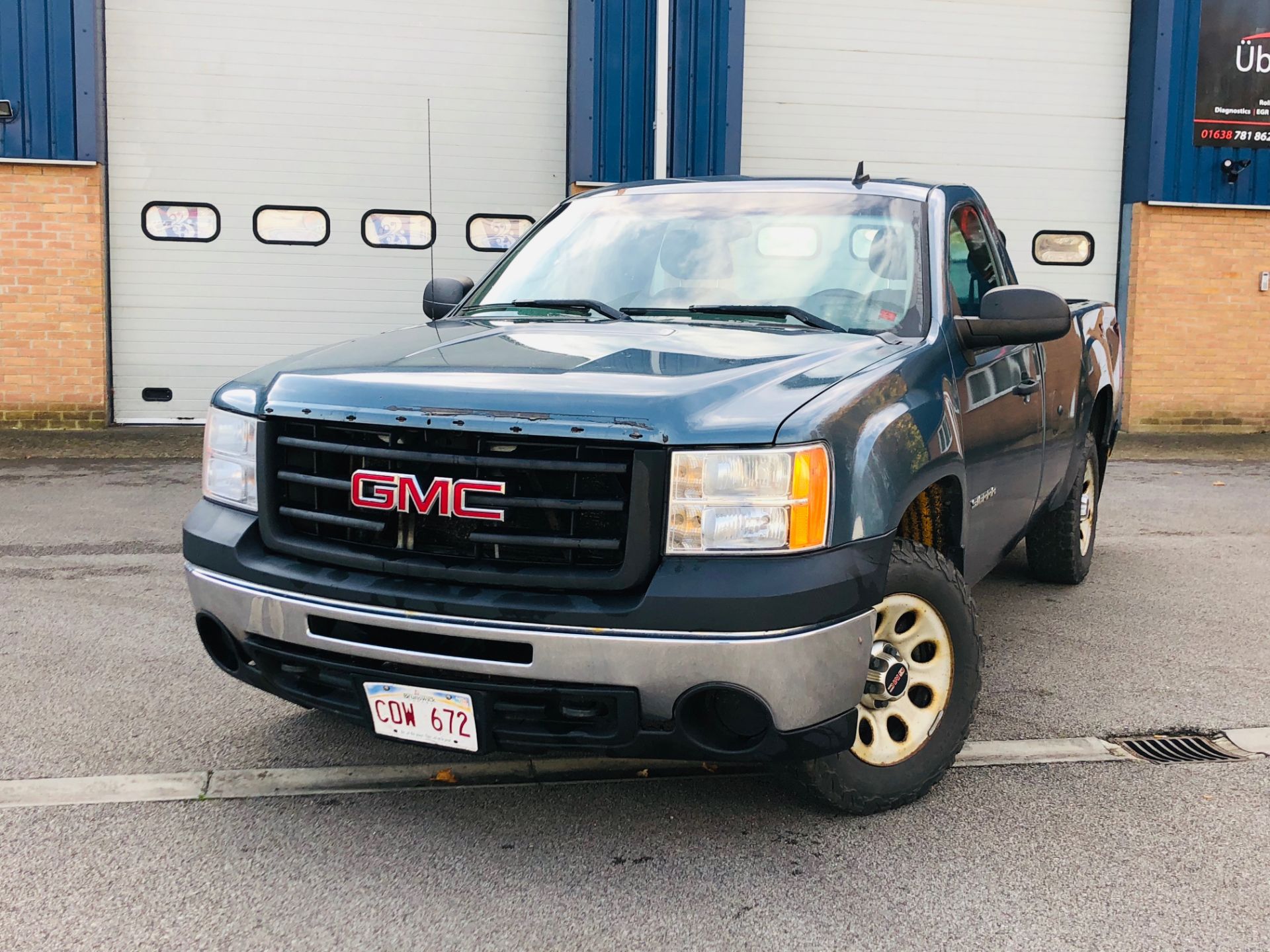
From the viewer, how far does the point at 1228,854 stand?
3234 millimetres

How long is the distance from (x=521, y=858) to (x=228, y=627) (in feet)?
3.15

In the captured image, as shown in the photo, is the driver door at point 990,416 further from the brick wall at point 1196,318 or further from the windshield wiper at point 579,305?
the brick wall at point 1196,318

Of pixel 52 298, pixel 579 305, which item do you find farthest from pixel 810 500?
pixel 52 298

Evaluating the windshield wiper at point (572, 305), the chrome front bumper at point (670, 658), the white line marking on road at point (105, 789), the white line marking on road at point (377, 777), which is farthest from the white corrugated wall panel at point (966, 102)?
the chrome front bumper at point (670, 658)

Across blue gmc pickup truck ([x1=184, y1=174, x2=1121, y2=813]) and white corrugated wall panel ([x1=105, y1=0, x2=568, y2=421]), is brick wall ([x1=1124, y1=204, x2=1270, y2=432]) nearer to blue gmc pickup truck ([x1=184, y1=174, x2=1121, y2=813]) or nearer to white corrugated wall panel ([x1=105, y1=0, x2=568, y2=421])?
white corrugated wall panel ([x1=105, y1=0, x2=568, y2=421])

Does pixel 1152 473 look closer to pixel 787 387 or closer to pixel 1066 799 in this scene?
pixel 1066 799

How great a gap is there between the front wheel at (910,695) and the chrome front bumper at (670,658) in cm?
31

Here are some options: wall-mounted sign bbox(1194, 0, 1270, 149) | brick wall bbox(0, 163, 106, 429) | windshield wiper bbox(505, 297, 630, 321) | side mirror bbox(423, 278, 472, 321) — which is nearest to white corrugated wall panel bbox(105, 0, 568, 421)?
brick wall bbox(0, 163, 106, 429)

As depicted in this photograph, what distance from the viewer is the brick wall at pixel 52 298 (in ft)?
40.0

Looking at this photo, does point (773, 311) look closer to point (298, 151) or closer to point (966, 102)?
point (298, 151)

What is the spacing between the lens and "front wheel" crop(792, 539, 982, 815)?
3.33 meters

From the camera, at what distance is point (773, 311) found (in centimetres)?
392

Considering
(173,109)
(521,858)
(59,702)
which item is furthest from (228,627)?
(173,109)

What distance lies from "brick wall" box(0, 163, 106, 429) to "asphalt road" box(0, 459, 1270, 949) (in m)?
8.02
